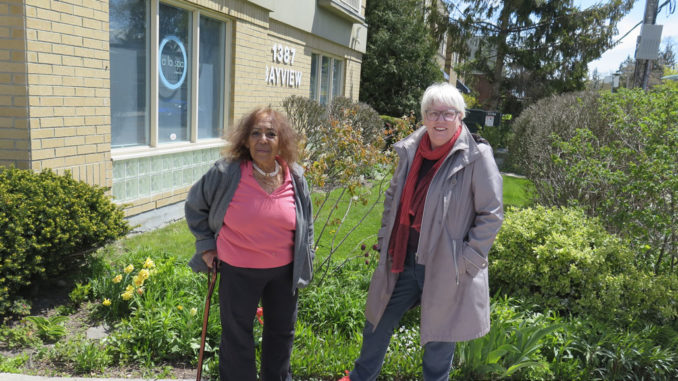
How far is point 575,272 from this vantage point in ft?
12.6

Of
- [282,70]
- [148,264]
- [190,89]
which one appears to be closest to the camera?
[148,264]

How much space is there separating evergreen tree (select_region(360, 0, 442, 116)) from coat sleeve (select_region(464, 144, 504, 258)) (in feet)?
58.3

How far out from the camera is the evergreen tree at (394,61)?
20.0 meters

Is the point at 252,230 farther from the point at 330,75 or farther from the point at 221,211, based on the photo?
the point at 330,75

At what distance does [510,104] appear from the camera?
2422 centimetres

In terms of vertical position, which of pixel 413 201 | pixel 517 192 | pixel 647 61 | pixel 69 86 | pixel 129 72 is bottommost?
pixel 517 192

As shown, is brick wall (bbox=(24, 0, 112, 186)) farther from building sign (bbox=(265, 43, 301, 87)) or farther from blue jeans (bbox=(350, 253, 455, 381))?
building sign (bbox=(265, 43, 301, 87))

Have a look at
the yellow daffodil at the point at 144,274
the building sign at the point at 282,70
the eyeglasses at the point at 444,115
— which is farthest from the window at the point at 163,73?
the eyeglasses at the point at 444,115

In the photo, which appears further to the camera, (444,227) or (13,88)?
(13,88)

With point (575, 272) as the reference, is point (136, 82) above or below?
above

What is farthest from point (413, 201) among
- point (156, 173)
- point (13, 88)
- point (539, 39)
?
point (539, 39)

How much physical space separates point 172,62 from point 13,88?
2.56 m

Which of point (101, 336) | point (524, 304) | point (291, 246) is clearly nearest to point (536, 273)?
point (524, 304)

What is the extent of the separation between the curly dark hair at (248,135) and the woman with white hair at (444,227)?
2.07ft
